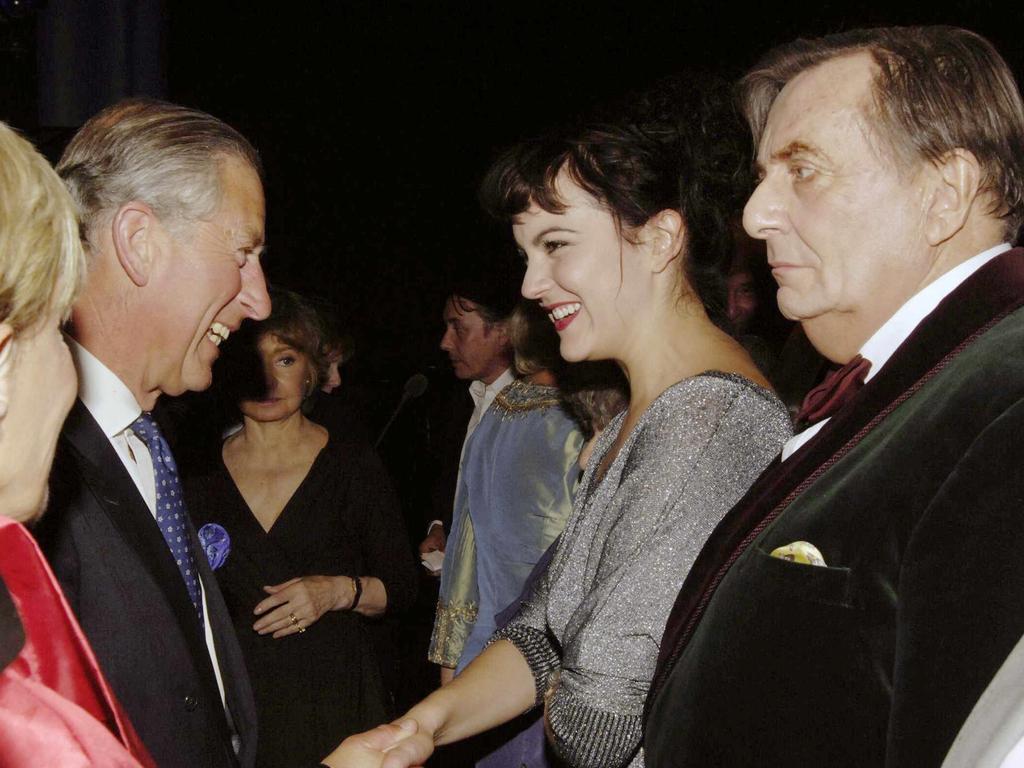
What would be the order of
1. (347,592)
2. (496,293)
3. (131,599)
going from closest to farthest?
(131,599) < (347,592) < (496,293)

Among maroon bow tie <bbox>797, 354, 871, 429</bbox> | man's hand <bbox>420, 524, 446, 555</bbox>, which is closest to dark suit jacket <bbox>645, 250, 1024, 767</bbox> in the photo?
maroon bow tie <bbox>797, 354, 871, 429</bbox>

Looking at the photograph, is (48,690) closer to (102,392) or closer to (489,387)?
(102,392)

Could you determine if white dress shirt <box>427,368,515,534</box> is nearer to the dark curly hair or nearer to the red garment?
the dark curly hair

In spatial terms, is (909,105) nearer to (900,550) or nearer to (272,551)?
(900,550)

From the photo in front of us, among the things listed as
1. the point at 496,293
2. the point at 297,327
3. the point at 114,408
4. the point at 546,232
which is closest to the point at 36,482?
the point at 114,408

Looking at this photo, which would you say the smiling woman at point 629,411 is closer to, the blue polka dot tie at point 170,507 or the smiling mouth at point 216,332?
the blue polka dot tie at point 170,507

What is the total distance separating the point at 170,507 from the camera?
1.82m

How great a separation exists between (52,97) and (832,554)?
395 centimetres

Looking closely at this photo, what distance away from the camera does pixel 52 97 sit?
4.03 m

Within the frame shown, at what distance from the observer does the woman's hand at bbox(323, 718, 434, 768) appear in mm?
1814

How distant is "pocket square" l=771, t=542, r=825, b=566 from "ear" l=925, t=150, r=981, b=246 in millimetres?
441

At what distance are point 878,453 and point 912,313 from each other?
0.99 feet

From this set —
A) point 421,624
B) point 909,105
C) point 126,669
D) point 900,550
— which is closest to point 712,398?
point 909,105

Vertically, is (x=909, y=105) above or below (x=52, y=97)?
above
